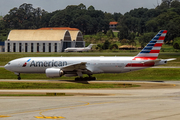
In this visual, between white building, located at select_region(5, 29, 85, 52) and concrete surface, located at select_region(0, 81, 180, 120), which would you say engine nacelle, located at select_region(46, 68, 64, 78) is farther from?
white building, located at select_region(5, 29, 85, 52)

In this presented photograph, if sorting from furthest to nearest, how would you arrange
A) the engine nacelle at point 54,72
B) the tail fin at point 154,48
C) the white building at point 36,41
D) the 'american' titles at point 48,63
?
the white building at point 36,41
the 'american' titles at point 48,63
the tail fin at point 154,48
the engine nacelle at point 54,72

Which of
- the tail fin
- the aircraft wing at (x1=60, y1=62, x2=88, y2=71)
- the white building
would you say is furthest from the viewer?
the white building

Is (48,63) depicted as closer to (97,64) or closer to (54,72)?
(54,72)

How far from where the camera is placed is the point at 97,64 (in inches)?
1726

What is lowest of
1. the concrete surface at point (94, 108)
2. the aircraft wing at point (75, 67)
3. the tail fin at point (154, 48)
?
the concrete surface at point (94, 108)

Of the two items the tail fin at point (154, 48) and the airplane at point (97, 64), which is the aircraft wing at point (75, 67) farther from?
the tail fin at point (154, 48)

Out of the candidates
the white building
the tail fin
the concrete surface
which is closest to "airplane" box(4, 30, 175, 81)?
the tail fin

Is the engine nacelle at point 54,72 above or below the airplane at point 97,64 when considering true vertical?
below

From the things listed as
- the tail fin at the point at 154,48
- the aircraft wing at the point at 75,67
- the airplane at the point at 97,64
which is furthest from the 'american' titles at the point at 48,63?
the tail fin at the point at 154,48

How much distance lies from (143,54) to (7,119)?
92.4ft

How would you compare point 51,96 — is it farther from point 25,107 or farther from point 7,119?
point 7,119

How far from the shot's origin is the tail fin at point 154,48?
43.1 m

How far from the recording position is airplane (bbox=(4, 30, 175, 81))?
42344mm

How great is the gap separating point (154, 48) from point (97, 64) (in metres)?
7.63
